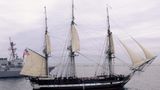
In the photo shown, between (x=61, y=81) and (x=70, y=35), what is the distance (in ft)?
31.1

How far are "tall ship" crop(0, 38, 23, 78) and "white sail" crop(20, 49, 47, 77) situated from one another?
48.5m

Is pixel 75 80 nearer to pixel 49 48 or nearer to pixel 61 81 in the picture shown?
pixel 61 81

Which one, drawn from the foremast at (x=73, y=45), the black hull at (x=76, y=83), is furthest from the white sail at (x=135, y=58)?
the foremast at (x=73, y=45)

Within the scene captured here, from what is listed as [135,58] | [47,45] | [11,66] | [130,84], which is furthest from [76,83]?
[11,66]

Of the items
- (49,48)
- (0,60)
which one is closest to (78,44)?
(49,48)

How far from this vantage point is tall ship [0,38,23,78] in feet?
381

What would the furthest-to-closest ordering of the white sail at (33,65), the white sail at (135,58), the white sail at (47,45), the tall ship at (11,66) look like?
1. the tall ship at (11,66)
2. the white sail at (47,45)
3. the white sail at (33,65)
4. the white sail at (135,58)

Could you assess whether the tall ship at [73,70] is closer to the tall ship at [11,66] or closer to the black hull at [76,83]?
the black hull at [76,83]

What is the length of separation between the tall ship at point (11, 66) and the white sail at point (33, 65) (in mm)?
48500

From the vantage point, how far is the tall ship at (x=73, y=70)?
2574 inches

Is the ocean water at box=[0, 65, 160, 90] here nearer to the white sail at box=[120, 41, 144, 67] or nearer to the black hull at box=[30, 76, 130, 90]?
the white sail at box=[120, 41, 144, 67]

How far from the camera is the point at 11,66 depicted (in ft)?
391

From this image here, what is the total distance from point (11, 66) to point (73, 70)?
54.2m

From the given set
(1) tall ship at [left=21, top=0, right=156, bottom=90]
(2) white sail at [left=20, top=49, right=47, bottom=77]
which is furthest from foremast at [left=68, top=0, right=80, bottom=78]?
(2) white sail at [left=20, top=49, right=47, bottom=77]
